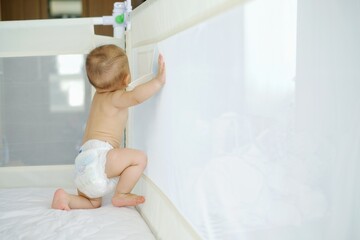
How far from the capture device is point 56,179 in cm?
190

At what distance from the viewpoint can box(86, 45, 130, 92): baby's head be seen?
147 cm

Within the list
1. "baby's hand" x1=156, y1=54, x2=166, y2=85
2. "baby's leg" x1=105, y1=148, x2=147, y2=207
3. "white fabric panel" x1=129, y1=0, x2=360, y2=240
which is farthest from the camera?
"baby's leg" x1=105, y1=148, x2=147, y2=207

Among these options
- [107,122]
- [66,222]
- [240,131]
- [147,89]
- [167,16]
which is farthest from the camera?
[107,122]

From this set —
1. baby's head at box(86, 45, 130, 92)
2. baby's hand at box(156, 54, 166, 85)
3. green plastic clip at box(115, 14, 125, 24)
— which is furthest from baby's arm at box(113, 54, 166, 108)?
green plastic clip at box(115, 14, 125, 24)

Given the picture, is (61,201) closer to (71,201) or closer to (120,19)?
(71,201)

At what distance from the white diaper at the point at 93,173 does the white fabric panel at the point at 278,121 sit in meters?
0.64

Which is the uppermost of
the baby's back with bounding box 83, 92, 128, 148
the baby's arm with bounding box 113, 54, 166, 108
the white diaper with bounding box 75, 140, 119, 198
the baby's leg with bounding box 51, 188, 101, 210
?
the baby's arm with bounding box 113, 54, 166, 108

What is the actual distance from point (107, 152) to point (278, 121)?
101 cm

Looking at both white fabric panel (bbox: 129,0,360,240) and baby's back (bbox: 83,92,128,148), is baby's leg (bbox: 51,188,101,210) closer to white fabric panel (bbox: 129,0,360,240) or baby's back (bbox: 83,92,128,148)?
baby's back (bbox: 83,92,128,148)

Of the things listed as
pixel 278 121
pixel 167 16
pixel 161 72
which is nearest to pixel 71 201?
pixel 161 72

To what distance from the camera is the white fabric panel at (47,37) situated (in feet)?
5.97

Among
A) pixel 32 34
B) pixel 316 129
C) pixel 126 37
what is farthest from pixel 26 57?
pixel 316 129

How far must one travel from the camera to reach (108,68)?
1.47 m

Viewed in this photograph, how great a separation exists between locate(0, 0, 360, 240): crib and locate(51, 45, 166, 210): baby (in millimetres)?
54
